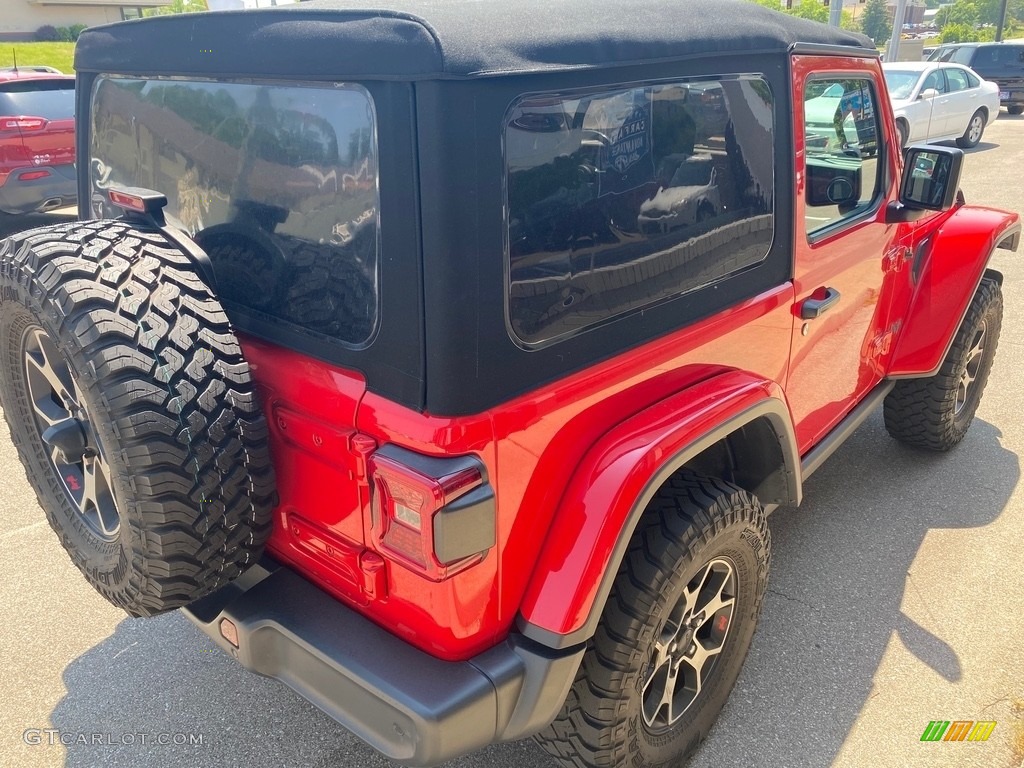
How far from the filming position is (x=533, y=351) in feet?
5.53

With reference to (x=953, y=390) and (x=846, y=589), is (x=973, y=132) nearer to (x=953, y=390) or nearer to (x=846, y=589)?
(x=953, y=390)

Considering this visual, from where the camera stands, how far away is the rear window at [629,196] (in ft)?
5.39

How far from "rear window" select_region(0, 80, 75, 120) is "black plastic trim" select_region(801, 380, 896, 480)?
293 inches

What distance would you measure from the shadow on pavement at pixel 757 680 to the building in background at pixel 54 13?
5268 cm

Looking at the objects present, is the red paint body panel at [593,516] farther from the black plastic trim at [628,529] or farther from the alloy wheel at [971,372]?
the alloy wheel at [971,372]

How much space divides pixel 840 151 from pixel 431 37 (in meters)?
1.99

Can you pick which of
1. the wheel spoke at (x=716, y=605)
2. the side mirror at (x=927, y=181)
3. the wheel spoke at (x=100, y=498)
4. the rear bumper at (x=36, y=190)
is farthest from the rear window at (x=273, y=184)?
the rear bumper at (x=36, y=190)

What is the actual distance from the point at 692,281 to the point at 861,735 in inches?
58.3

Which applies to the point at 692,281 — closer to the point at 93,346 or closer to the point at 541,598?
the point at 541,598

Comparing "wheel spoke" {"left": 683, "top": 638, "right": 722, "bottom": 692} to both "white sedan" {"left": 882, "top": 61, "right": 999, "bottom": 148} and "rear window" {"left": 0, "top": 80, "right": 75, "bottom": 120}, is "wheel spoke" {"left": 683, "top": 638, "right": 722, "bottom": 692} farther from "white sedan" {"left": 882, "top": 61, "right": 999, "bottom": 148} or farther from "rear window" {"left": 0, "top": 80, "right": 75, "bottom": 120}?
"white sedan" {"left": 882, "top": 61, "right": 999, "bottom": 148}

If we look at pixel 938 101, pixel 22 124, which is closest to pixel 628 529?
pixel 22 124

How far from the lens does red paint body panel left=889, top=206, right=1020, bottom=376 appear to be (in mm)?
3422

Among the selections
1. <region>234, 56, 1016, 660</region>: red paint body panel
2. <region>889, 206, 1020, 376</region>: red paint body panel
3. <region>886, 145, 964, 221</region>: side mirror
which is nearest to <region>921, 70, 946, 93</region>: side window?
<region>889, 206, 1020, 376</region>: red paint body panel

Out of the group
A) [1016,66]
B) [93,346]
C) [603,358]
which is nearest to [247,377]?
[93,346]
